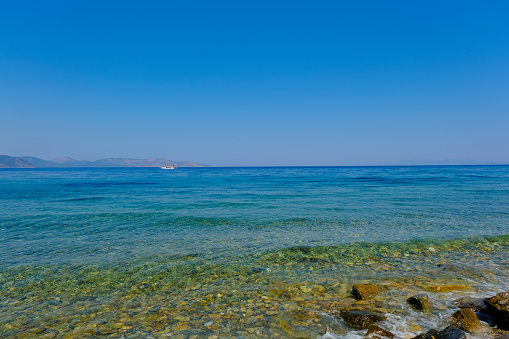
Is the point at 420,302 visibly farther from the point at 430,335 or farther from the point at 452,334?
the point at 452,334

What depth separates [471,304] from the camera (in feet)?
22.9

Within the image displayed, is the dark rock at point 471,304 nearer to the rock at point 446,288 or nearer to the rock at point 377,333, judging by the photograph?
the rock at point 446,288

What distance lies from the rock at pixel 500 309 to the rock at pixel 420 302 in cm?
119

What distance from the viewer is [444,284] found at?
8258 mm

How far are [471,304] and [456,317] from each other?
3.81ft

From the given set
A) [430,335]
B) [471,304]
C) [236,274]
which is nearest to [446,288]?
[471,304]

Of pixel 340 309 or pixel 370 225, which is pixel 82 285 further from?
pixel 370 225

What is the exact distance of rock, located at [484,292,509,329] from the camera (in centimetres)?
595

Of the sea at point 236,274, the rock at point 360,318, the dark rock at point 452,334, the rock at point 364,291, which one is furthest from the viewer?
the rock at point 364,291

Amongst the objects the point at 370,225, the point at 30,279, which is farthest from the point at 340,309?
the point at 370,225

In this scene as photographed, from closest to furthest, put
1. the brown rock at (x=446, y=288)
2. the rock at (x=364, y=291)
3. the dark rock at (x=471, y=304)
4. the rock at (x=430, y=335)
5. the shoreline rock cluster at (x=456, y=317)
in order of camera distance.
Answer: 1. the rock at (x=430, y=335)
2. the shoreline rock cluster at (x=456, y=317)
3. the dark rock at (x=471, y=304)
4. the rock at (x=364, y=291)
5. the brown rock at (x=446, y=288)

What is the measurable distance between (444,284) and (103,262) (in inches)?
442

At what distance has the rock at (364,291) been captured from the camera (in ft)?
24.3

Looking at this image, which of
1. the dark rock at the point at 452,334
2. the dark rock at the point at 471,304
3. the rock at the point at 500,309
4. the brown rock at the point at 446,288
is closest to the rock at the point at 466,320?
the rock at the point at 500,309
